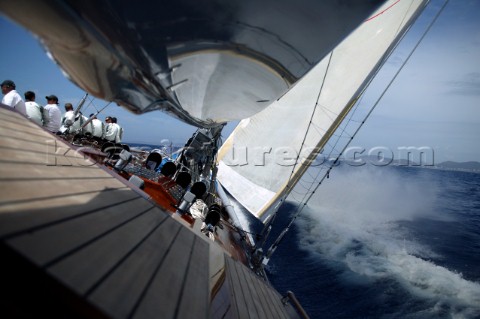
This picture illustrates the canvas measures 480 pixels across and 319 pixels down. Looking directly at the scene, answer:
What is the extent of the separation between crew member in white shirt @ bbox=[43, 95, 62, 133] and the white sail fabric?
5042 mm

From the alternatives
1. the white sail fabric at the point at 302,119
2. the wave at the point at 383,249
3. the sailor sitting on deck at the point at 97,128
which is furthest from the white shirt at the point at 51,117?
the wave at the point at 383,249

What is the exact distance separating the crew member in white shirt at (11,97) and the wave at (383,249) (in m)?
9.21

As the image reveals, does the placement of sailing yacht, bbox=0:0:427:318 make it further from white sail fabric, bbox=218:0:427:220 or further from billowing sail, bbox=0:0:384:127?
white sail fabric, bbox=218:0:427:220

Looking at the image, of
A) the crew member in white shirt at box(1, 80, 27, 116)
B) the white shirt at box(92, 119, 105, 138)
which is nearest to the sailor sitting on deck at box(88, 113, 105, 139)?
the white shirt at box(92, 119, 105, 138)

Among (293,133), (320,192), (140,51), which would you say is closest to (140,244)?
(140,51)

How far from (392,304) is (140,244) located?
7907mm

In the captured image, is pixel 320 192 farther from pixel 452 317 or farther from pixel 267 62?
pixel 267 62

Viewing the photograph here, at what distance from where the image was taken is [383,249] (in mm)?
10375

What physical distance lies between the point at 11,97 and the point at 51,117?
1222 millimetres

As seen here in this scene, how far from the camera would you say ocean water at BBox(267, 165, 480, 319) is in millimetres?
6871

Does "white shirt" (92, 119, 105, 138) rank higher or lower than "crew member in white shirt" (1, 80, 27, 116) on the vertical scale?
higher

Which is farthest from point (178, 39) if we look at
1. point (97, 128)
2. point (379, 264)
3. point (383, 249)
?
point (383, 249)

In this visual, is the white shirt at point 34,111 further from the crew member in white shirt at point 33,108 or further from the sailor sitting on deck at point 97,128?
the sailor sitting on deck at point 97,128

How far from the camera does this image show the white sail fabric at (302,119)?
20.5 feet
